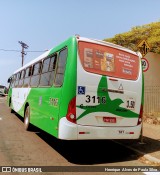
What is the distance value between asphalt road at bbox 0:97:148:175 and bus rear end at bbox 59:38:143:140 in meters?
0.65

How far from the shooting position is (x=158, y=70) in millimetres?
16094

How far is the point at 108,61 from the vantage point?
23.8ft

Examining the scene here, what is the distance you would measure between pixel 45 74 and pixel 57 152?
97.3 inches

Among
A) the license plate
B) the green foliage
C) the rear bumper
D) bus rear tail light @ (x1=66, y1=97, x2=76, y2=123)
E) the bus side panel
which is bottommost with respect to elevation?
the rear bumper

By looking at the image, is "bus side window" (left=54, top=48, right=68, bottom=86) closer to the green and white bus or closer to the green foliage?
the green and white bus

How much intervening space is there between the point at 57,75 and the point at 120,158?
2765mm

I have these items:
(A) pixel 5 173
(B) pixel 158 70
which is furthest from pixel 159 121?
(A) pixel 5 173

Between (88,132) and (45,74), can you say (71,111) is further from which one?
(45,74)

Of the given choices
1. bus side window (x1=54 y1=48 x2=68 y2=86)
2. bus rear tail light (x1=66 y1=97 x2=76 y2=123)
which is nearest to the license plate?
bus rear tail light (x1=66 y1=97 x2=76 y2=123)

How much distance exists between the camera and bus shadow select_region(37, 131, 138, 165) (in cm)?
710

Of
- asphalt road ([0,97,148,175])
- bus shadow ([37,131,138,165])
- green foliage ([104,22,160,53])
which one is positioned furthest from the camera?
green foliage ([104,22,160,53])

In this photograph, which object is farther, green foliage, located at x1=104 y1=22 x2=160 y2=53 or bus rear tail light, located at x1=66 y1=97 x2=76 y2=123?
green foliage, located at x1=104 y1=22 x2=160 y2=53

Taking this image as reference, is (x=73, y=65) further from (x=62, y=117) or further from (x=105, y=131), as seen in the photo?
(x=105, y=131)

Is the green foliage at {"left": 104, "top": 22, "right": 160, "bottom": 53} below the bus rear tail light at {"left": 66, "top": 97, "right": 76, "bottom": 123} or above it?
above
